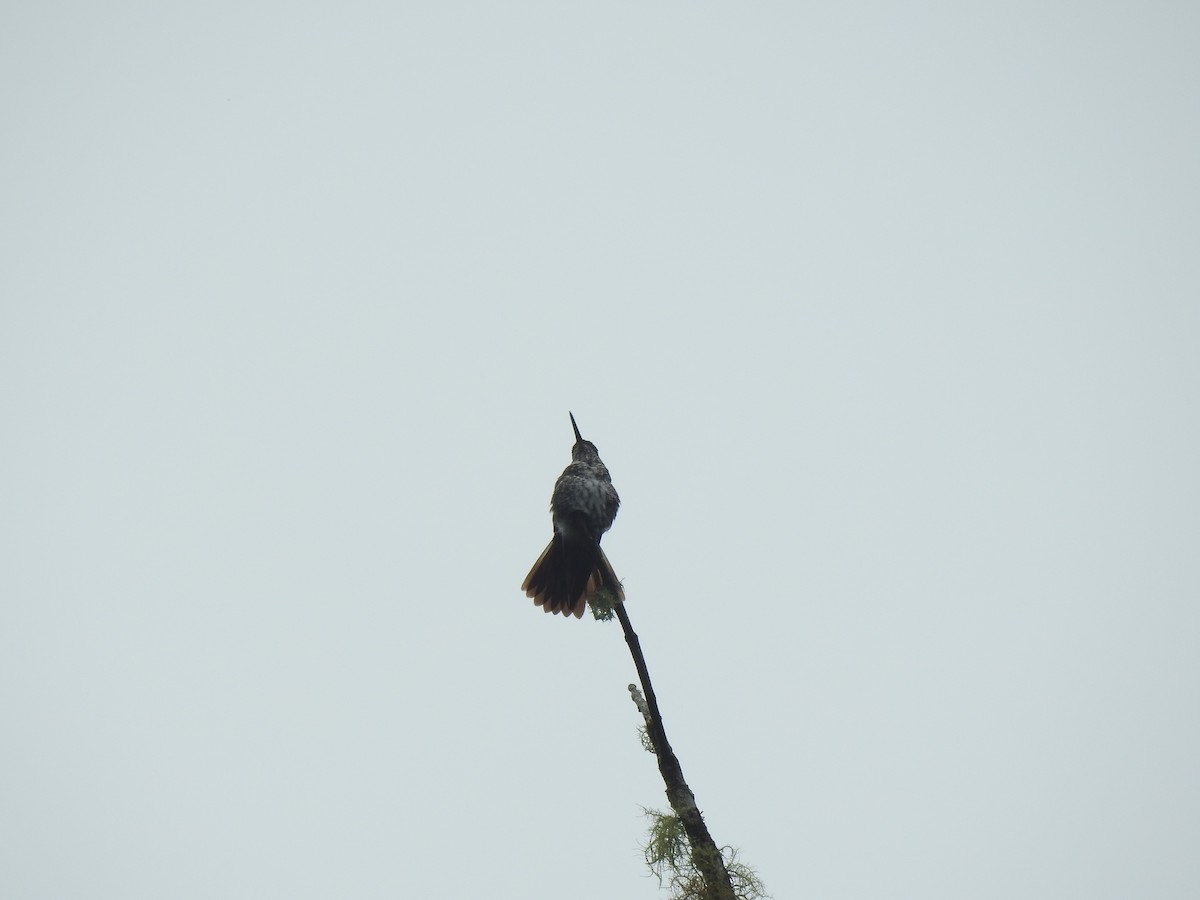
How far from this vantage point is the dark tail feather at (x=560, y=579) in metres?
5.81

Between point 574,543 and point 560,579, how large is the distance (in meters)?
0.36

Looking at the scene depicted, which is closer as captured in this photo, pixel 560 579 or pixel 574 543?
pixel 574 543

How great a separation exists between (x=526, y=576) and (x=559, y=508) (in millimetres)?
564

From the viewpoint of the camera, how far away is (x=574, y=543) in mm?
5695

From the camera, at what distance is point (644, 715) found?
374 centimetres

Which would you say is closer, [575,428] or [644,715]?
[644,715]

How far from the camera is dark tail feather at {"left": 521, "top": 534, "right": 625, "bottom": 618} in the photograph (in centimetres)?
581

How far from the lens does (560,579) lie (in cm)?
590

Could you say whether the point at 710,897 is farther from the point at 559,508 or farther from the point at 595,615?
the point at 559,508

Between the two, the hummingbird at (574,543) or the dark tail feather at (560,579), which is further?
the dark tail feather at (560,579)

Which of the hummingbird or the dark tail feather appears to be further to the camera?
the dark tail feather

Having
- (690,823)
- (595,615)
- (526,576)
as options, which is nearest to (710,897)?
(690,823)

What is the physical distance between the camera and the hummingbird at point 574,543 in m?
5.65

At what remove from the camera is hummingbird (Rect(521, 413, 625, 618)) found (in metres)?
5.65
